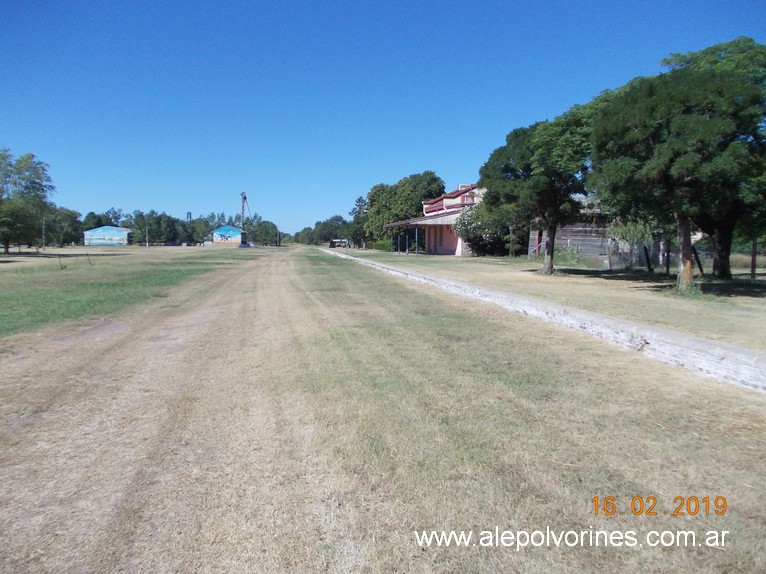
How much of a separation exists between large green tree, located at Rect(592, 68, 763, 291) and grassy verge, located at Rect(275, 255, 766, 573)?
7722 mm

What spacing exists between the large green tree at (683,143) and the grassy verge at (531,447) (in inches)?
304

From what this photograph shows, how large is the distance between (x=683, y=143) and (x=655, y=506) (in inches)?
467

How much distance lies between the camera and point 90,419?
4523 mm

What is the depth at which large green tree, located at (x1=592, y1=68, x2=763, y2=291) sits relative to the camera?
12.2 meters

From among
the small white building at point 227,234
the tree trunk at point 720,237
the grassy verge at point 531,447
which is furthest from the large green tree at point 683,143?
the small white building at point 227,234

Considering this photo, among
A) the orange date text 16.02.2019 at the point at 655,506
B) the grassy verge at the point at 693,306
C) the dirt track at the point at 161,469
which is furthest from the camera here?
the grassy verge at the point at 693,306

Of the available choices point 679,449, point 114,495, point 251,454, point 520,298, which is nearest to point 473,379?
point 679,449

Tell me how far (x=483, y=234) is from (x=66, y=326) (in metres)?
36.5

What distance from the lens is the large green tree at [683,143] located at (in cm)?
1220

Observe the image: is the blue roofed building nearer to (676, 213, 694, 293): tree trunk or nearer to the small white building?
the small white building

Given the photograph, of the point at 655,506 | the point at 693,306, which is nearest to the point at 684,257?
the point at 693,306

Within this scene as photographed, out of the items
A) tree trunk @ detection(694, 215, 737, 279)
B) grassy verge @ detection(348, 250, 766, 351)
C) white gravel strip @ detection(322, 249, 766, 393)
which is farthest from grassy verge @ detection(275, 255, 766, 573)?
tree trunk @ detection(694, 215, 737, 279)

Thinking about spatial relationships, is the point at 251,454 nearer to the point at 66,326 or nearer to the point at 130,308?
the point at 66,326

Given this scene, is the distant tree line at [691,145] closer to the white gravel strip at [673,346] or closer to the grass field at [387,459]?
the white gravel strip at [673,346]
